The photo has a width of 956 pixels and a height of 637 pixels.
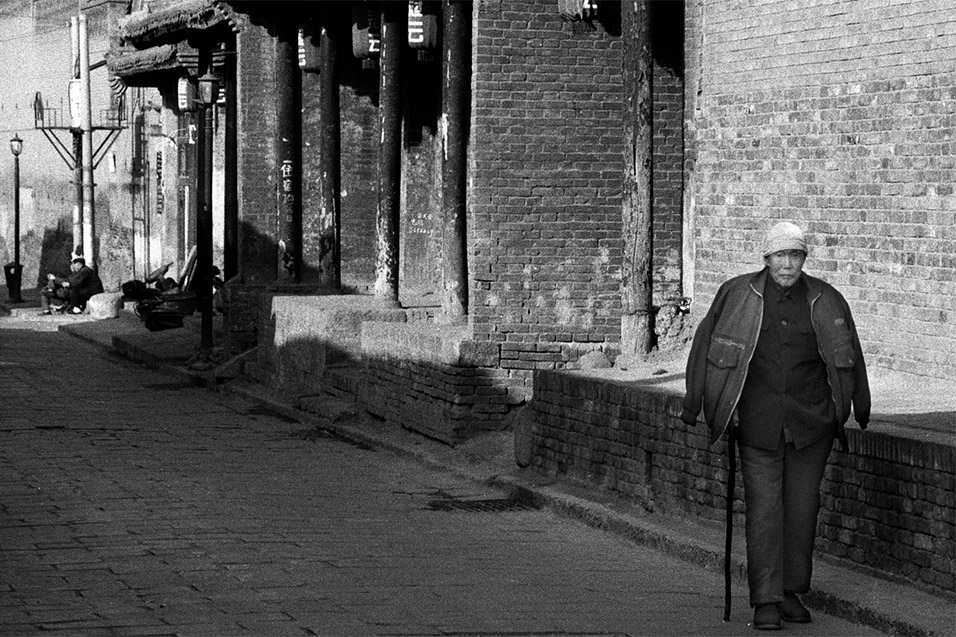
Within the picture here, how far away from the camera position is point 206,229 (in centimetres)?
2397

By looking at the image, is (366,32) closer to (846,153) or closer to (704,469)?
(846,153)

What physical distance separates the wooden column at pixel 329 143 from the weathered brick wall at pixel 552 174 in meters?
6.61

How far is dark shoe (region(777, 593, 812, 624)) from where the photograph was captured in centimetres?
798

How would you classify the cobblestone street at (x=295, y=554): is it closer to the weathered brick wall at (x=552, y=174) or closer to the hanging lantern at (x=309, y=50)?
the weathered brick wall at (x=552, y=174)

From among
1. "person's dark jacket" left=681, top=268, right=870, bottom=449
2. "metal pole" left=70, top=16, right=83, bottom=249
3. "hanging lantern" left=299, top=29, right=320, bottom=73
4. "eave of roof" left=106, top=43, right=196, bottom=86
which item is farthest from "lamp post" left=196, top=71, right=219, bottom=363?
"person's dark jacket" left=681, top=268, right=870, bottom=449

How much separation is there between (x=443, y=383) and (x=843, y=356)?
7.41m

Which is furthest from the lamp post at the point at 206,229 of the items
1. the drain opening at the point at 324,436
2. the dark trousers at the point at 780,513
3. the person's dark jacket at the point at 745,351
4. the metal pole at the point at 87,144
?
the dark trousers at the point at 780,513

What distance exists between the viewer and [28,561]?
374 inches

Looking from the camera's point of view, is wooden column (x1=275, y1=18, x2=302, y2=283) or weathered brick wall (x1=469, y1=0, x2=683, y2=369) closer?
weathered brick wall (x1=469, y1=0, x2=683, y2=369)

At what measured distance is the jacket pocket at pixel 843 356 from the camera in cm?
784

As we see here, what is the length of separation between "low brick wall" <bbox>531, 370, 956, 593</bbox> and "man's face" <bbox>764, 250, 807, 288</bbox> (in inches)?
39.2

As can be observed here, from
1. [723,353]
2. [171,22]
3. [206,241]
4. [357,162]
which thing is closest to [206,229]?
[206,241]

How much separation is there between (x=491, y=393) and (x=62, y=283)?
25.7 meters

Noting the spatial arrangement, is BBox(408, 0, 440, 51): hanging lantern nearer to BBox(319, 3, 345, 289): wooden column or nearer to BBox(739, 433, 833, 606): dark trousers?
BBox(319, 3, 345, 289): wooden column
